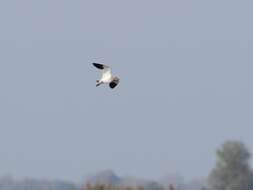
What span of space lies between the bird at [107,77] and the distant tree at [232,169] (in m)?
73.8

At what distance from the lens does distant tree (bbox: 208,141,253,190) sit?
105838mm

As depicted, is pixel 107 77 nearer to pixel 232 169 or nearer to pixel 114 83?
pixel 114 83

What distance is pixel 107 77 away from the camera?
3103cm

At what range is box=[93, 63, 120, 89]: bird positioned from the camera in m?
30.8

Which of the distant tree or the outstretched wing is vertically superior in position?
the distant tree

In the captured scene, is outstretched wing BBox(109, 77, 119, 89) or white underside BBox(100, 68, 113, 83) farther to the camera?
outstretched wing BBox(109, 77, 119, 89)

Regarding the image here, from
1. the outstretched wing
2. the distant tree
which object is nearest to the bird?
the outstretched wing

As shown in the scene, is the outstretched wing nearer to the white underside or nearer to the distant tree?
the white underside

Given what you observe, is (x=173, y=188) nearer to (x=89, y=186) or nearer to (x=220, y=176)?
(x=89, y=186)

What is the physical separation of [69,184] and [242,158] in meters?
28.1

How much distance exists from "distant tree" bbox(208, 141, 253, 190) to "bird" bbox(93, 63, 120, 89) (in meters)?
73.8

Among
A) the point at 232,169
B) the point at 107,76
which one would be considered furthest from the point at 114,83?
the point at 232,169

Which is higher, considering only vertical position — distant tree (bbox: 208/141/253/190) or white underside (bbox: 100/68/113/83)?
distant tree (bbox: 208/141/253/190)

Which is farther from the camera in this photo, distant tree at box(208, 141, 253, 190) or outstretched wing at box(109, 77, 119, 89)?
distant tree at box(208, 141, 253, 190)
